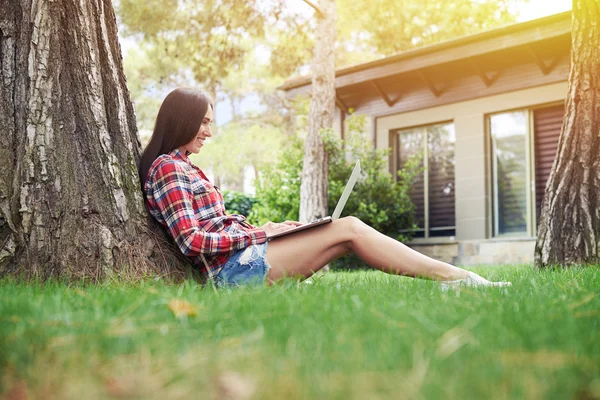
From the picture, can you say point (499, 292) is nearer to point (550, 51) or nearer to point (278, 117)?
point (550, 51)

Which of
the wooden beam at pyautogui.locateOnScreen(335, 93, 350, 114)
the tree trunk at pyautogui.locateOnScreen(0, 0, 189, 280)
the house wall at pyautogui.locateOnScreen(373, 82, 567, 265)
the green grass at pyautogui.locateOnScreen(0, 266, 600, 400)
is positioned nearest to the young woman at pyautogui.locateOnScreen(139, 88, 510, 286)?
the tree trunk at pyautogui.locateOnScreen(0, 0, 189, 280)

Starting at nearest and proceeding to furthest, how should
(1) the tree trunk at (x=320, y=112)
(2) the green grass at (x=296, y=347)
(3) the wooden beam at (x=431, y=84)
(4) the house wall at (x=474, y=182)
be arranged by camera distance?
(2) the green grass at (x=296, y=347) < (1) the tree trunk at (x=320, y=112) < (4) the house wall at (x=474, y=182) < (3) the wooden beam at (x=431, y=84)

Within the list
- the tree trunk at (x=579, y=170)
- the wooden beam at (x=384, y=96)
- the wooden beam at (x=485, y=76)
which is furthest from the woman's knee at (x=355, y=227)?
the wooden beam at (x=384, y=96)

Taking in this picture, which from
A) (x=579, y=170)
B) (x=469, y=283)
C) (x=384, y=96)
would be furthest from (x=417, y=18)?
(x=469, y=283)

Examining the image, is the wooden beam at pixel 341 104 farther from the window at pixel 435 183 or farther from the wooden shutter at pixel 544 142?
the wooden shutter at pixel 544 142

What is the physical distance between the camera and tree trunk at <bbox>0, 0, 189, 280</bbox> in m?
3.30

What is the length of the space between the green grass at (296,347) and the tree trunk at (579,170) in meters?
2.78

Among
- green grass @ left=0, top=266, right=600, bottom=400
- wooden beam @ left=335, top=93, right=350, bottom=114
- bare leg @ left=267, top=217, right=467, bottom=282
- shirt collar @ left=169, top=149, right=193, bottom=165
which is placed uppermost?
wooden beam @ left=335, top=93, right=350, bottom=114

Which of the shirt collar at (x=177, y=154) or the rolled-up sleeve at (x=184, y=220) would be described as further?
the shirt collar at (x=177, y=154)

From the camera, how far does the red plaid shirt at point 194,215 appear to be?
3.48m

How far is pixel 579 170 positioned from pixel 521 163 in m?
5.41

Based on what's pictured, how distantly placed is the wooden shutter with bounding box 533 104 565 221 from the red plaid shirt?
7.62 m

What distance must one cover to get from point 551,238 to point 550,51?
18.6 feet

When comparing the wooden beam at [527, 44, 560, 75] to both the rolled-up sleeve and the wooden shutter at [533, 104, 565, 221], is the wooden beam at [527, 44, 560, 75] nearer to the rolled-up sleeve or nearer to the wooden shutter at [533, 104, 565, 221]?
the wooden shutter at [533, 104, 565, 221]
